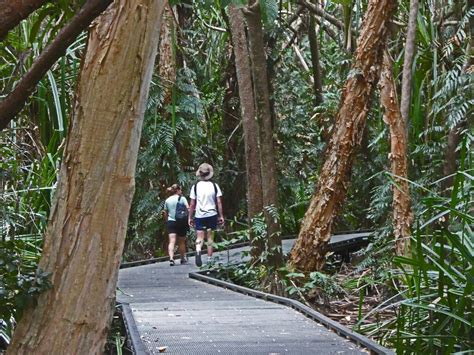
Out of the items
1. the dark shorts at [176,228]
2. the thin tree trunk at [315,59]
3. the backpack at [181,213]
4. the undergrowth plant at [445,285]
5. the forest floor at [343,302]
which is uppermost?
the thin tree trunk at [315,59]

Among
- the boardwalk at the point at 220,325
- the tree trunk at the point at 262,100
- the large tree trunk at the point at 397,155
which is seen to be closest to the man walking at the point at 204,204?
the tree trunk at the point at 262,100

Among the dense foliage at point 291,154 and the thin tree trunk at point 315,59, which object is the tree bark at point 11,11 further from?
the thin tree trunk at point 315,59

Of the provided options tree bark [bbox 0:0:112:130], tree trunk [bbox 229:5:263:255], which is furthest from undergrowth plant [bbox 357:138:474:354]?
tree trunk [bbox 229:5:263:255]

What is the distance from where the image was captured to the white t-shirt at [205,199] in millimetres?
10312

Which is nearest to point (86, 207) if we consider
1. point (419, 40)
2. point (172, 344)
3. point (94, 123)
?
point (94, 123)

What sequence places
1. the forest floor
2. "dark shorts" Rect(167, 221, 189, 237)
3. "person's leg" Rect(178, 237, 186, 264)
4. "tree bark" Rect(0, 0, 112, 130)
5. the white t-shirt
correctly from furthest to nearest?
"person's leg" Rect(178, 237, 186, 264)
"dark shorts" Rect(167, 221, 189, 237)
the white t-shirt
the forest floor
"tree bark" Rect(0, 0, 112, 130)

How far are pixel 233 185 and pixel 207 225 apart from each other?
4781 mm

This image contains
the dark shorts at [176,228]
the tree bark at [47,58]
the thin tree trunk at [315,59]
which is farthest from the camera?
the thin tree trunk at [315,59]

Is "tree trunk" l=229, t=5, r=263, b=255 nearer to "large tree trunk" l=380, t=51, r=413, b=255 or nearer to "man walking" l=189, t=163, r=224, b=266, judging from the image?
"man walking" l=189, t=163, r=224, b=266

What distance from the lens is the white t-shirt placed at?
33.8ft

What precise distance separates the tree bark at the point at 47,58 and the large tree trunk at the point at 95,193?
88 cm

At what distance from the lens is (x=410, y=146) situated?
11.1m

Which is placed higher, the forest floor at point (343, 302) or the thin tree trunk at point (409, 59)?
the thin tree trunk at point (409, 59)

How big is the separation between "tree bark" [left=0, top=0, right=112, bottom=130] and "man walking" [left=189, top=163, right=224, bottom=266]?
314 inches
